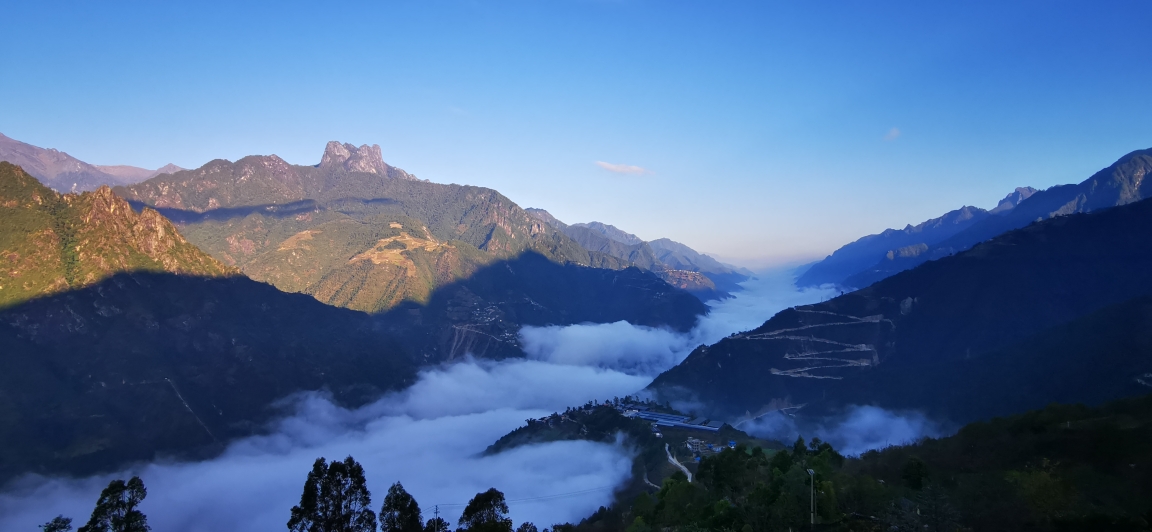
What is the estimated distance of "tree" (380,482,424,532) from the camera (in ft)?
213

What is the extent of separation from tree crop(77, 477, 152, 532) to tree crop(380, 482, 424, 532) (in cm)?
2376

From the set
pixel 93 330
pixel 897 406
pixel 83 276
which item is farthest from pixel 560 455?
pixel 83 276

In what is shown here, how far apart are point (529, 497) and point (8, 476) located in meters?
124

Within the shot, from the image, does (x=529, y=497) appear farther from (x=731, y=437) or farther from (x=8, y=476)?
(x=8, y=476)

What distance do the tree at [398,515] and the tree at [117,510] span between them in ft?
77.9

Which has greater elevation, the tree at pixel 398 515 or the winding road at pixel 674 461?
the tree at pixel 398 515

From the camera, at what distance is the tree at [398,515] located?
64.8 metres

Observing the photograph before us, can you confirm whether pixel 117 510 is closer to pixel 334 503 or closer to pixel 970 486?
pixel 334 503

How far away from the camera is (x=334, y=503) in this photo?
62312 millimetres

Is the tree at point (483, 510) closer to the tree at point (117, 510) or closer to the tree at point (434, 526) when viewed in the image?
the tree at point (434, 526)

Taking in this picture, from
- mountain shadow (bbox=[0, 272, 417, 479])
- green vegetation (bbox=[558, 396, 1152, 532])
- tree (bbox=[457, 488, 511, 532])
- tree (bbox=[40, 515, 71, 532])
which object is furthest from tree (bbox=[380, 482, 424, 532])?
mountain shadow (bbox=[0, 272, 417, 479])

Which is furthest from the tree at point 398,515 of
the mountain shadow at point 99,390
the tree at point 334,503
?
the mountain shadow at point 99,390

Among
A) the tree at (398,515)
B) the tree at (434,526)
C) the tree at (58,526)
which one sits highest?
the tree at (58,526)

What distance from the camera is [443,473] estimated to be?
190375mm
